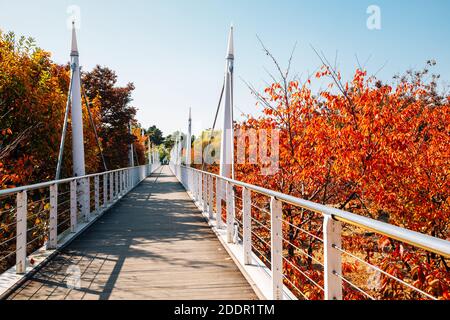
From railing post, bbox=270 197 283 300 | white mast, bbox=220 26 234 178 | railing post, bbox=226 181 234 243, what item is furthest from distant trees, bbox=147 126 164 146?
railing post, bbox=270 197 283 300

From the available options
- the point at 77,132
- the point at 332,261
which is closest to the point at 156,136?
the point at 77,132

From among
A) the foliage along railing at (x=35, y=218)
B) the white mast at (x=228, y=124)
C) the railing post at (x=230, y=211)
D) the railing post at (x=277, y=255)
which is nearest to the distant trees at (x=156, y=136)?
the foliage along railing at (x=35, y=218)

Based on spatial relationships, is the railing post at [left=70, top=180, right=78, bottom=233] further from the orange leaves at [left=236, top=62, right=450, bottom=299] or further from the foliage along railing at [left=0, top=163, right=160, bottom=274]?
the orange leaves at [left=236, top=62, right=450, bottom=299]

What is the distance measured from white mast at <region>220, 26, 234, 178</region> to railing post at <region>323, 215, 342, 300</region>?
5.83m

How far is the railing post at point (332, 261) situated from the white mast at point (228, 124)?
5.83 m

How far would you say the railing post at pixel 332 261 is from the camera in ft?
7.24

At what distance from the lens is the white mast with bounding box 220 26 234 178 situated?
8086mm

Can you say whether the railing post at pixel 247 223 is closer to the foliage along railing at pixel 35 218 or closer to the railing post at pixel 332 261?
the railing post at pixel 332 261

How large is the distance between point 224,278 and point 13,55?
24.8ft

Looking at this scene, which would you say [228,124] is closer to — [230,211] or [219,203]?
[219,203]

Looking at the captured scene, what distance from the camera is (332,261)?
7.25 feet
